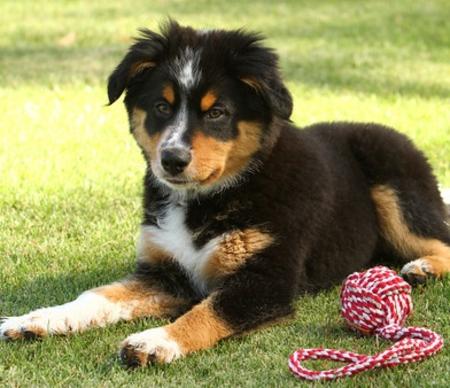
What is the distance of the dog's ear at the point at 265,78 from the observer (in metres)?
4.65

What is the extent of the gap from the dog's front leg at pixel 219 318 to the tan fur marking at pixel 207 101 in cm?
81

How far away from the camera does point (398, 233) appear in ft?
18.5

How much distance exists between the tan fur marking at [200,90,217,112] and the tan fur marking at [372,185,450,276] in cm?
142

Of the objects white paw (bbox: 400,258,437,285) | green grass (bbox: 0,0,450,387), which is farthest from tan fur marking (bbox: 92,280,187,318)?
white paw (bbox: 400,258,437,285)

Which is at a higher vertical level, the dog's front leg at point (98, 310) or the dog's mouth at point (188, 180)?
the dog's mouth at point (188, 180)

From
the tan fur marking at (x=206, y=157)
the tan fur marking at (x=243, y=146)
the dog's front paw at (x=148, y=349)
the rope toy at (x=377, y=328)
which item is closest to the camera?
the rope toy at (x=377, y=328)

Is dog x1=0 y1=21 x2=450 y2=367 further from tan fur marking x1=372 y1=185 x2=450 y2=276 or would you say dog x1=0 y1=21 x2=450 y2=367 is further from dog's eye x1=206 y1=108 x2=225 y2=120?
tan fur marking x1=372 y1=185 x2=450 y2=276

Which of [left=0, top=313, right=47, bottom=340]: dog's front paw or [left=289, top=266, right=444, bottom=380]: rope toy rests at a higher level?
[left=289, top=266, right=444, bottom=380]: rope toy

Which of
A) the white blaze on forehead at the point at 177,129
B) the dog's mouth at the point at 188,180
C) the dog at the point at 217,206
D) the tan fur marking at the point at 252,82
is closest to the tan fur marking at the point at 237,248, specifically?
the dog at the point at 217,206

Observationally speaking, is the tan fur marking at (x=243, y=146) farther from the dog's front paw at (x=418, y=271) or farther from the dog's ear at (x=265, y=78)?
the dog's front paw at (x=418, y=271)

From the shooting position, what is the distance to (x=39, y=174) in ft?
24.5

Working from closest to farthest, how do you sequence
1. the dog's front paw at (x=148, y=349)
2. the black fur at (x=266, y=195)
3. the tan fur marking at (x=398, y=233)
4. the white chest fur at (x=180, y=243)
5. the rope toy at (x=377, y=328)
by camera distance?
the rope toy at (x=377, y=328), the dog's front paw at (x=148, y=349), the black fur at (x=266, y=195), the white chest fur at (x=180, y=243), the tan fur marking at (x=398, y=233)

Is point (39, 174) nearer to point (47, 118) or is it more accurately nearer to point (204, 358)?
point (47, 118)

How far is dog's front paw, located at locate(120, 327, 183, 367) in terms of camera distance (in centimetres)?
407
